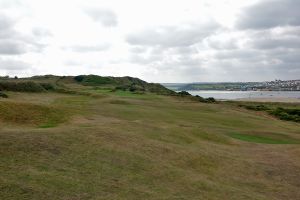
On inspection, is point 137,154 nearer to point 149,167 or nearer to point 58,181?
Answer: point 149,167

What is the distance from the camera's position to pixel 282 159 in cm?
2416

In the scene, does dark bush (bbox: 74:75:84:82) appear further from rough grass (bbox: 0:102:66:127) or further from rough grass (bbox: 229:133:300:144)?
rough grass (bbox: 0:102:66:127)

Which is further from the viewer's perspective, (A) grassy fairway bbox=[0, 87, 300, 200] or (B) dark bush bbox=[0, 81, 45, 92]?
(B) dark bush bbox=[0, 81, 45, 92]

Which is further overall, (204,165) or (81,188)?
(204,165)

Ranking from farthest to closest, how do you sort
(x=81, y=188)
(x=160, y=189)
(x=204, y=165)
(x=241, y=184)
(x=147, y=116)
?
(x=147, y=116) < (x=204, y=165) < (x=241, y=184) < (x=160, y=189) < (x=81, y=188)

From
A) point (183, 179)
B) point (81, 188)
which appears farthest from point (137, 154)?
point (81, 188)

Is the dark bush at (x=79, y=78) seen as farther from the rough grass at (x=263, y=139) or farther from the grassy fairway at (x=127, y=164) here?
the grassy fairway at (x=127, y=164)

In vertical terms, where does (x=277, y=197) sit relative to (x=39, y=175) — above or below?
below

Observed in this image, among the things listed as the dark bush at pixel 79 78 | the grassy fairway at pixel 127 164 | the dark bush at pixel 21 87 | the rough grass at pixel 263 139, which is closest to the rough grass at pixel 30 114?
the grassy fairway at pixel 127 164

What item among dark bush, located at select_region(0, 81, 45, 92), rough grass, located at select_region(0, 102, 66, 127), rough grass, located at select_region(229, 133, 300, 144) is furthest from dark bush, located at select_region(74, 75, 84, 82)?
rough grass, located at select_region(0, 102, 66, 127)

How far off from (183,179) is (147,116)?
23.1m

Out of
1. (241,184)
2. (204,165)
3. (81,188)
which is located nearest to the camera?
(81,188)

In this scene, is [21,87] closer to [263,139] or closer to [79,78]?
[263,139]

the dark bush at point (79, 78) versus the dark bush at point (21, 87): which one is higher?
the dark bush at point (79, 78)
